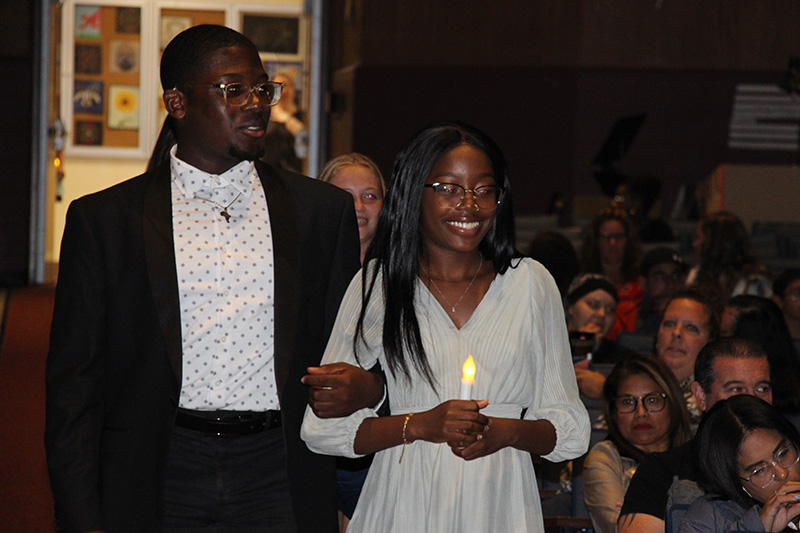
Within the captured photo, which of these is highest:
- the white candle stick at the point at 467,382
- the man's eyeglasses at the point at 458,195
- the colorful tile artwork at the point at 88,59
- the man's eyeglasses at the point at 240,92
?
the colorful tile artwork at the point at 88,59

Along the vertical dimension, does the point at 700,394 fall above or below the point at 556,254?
below

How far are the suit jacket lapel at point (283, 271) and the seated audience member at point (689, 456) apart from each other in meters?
1.41

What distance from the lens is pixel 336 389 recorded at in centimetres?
202

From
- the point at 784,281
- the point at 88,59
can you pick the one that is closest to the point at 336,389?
the point at 784,281

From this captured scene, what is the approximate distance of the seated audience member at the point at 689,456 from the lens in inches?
124

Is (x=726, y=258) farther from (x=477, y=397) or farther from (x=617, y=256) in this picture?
(x=477, y=397)

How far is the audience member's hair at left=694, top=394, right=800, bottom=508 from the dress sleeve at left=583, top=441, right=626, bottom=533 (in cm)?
66

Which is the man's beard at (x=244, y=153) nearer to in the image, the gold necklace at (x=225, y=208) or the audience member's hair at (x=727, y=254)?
the gold necklace at (x=225, y=208)

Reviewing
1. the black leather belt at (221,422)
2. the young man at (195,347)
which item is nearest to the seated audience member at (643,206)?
the young man at (195,347)

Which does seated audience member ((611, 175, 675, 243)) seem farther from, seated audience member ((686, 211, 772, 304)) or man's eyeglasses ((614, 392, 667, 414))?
man's eyeglasses ((614, 392, 667, 414))

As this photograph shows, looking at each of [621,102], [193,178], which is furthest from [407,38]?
[193,178]

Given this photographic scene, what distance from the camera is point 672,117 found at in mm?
12516

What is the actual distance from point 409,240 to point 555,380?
40cm

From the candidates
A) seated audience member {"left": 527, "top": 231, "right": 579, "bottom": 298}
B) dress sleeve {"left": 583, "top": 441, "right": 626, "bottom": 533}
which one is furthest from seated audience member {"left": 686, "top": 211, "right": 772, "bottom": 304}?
dress sleeve {"left": 583, "top": 441, "right": 626, "bottom": 533}
